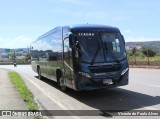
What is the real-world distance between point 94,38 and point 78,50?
799 mm

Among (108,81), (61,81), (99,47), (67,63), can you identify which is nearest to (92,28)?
(99,47)

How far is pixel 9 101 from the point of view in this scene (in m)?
12.3

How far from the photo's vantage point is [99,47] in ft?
44.0

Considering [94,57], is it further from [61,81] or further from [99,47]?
[61,81]

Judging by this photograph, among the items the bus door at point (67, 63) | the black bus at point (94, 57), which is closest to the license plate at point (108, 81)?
the black bus at point (94, 57)

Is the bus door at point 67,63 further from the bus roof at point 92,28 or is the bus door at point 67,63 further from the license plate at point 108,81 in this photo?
the license plate at point 108,81

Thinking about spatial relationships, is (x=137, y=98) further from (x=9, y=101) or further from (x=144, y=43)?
(x=144, y=43)

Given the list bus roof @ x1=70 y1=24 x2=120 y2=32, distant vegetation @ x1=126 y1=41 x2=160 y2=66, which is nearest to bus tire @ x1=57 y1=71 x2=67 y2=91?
bus roof @ x1=70 y1=24 x2=120 y2=32

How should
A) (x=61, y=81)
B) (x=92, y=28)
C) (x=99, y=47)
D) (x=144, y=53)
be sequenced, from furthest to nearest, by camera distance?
(x=144, y=53)
(x=61, y=81)
(x=92, y=28)
(x=99, y=47)

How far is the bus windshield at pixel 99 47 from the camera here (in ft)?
43.3

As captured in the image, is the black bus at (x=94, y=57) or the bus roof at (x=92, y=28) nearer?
the black bus at (x=94, y=57)

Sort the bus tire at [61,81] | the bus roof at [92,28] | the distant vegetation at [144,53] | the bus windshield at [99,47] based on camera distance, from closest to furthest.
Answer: the bus windshield at [99,47]
the bus roof at [92,28]
the bus tire at [61,81]
the distant vegetation at [144,53]

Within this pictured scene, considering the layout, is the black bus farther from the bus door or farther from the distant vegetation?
the distant vegetation

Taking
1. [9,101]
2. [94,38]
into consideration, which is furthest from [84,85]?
[9,101]
